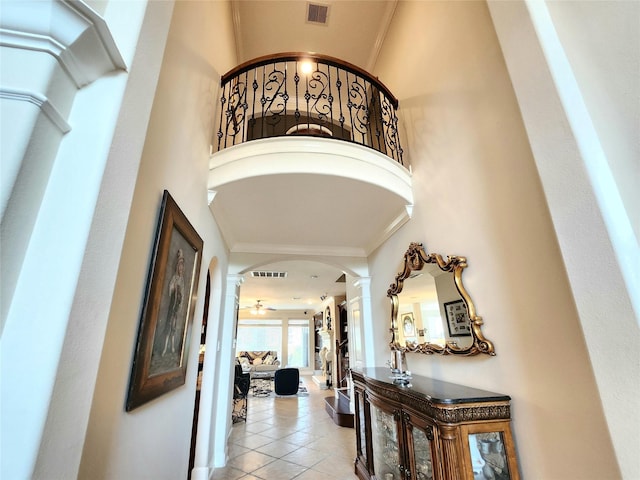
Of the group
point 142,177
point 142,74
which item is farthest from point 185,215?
point 142,74

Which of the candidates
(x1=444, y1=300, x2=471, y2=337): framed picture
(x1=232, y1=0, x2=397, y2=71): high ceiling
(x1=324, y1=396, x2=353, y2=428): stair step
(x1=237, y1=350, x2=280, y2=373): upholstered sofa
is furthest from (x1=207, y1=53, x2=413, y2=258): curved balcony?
(x1=237, y1=350, x2=280, y2=373): upholstered sofa

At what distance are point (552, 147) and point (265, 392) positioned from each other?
9368 millimetres

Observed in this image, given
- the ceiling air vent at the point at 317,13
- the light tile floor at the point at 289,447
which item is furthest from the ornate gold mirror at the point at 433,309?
the ceiling air vent at the point at 317,13

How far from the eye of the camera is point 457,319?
2.12m

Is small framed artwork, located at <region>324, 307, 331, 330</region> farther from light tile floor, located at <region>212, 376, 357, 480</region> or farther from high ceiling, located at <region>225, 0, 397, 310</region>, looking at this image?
high ceiling, located at <region>225, 0, 397, 310</region>

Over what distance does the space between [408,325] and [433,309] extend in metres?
0.49

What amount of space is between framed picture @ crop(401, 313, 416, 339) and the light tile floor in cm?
170

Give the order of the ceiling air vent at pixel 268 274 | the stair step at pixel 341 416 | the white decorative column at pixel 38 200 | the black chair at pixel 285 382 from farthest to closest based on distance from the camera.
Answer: the black chair at pixel 285 382, the ceiling air vent at pixel 268 274, the stair step at pixel 341 416, the white decorative column at pixel 38 200

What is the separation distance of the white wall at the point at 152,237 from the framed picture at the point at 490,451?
5.44 feet

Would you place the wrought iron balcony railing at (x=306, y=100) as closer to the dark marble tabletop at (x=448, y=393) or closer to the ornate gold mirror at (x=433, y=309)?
the ornate gold mirror at (x=433, y=309)

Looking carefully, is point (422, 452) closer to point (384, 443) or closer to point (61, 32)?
point (384, 443)

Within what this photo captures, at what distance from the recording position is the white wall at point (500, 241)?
4.41ft

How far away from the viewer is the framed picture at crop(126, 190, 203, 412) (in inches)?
54.4

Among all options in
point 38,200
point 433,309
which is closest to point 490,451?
point 433,309
